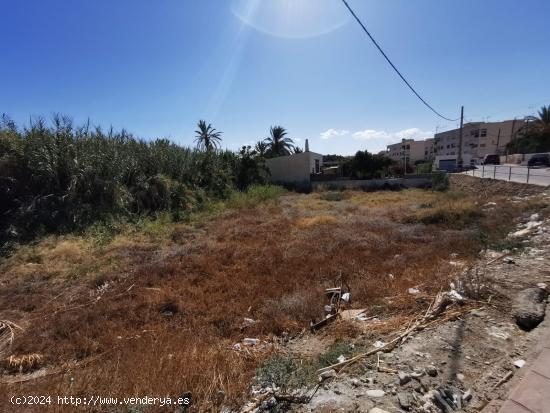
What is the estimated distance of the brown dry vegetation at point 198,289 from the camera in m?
2.86

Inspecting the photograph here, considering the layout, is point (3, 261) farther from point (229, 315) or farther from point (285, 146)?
point (285, 146)

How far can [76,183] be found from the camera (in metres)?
9.70

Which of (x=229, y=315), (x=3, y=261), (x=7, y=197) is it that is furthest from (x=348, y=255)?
(x=7, y=197)

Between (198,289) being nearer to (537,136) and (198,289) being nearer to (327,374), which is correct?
(327,374)

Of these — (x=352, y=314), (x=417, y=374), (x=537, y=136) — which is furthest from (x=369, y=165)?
(x=537, y=136)

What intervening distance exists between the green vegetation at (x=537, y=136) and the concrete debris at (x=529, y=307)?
4554 centimetres

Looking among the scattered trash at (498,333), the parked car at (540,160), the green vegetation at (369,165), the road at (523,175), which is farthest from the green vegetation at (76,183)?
the parked car at (540,160)

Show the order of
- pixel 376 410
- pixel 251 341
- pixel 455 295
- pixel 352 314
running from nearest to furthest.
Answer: pixel 376 410, pixel 251 341, pixel 455 295, pixel 352 314

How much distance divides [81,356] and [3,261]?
5293 millimetres

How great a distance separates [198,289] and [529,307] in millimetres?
4426

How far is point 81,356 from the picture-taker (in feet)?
11.3

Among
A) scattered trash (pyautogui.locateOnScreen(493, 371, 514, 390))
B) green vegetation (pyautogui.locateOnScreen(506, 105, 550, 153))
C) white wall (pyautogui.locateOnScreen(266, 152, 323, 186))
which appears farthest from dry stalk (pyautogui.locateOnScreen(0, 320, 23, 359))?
green vegetation (pyautogui.locateOnScreen(506, 105, 550, 153))

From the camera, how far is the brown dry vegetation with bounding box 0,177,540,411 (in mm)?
2859

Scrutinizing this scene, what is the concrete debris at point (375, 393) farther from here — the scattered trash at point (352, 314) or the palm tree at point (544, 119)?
the palm tree at point (544, 119)
